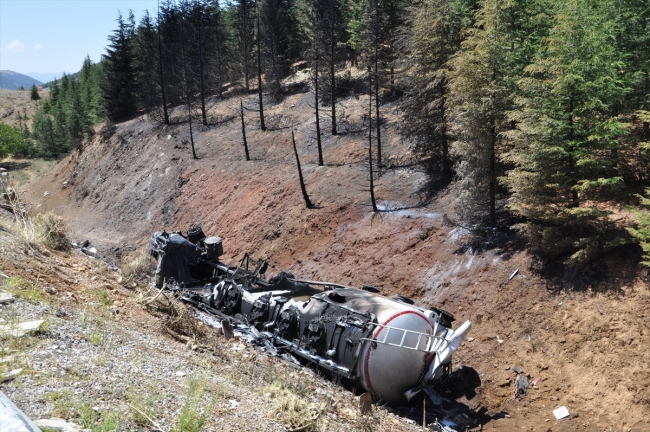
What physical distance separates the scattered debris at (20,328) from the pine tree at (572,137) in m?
14.3

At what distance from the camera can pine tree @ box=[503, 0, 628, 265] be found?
Answer: 15.7 m

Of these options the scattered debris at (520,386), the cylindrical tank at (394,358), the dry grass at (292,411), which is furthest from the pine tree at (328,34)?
the dry grass at (292,411)

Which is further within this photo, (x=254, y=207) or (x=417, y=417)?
(x=254, y=207)

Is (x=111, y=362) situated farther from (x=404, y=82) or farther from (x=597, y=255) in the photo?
(x=404, y=82)

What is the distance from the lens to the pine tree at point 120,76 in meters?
58.0

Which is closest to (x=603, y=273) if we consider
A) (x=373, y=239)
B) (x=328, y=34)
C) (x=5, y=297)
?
(x=373, y=239)

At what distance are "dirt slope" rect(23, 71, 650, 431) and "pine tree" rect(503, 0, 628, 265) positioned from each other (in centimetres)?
161

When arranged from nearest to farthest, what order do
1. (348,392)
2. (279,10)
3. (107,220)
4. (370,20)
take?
(348,392) → (370,20) → (107,220) → (279,10)

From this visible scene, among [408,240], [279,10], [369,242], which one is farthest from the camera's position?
[279,10]

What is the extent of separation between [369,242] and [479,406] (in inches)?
442

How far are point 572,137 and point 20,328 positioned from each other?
15447 millimetres

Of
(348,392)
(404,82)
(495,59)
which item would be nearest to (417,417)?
(348,392)

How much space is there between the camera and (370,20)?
105 ft

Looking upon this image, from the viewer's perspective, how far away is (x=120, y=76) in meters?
59.4
